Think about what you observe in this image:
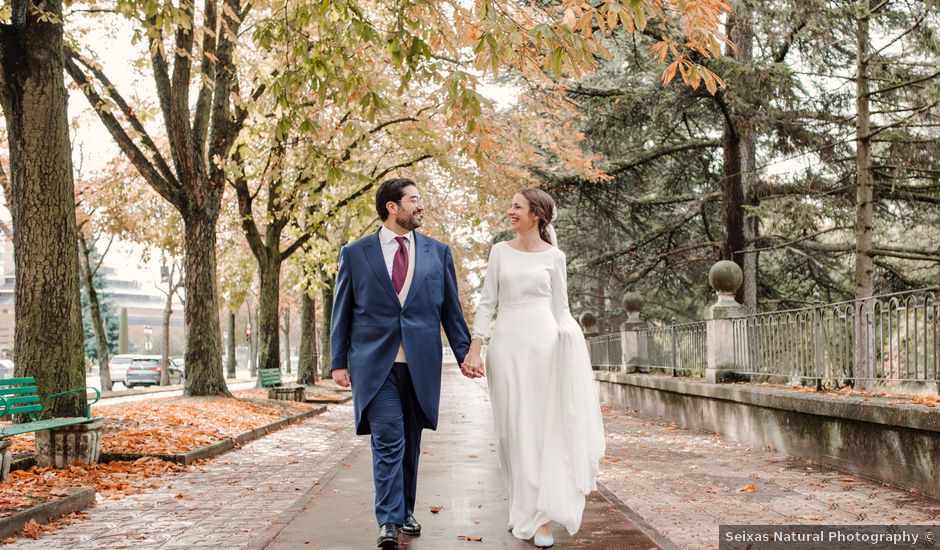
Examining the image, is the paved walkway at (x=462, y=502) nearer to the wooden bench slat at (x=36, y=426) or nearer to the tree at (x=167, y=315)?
the wooden bench slat at (x=36, y=426)

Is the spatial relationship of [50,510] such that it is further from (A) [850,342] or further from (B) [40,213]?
(A) [850,342]

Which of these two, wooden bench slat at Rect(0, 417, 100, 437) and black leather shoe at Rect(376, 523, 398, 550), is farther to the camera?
wooden bench slat at Rect(0, 417, 100, 437)

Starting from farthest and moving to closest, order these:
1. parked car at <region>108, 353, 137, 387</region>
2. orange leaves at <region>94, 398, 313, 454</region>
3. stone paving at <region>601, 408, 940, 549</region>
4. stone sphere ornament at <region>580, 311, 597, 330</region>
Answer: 1. parked car at <region>108, 353, 137, 387</region>
2. stone sphere ornament at <region>580, 311, 597, 330</region>
3. orange leaves at <region>94, 398, 313, 454</region>
4. stone paving at <region>601, 408, 940, 549</region>

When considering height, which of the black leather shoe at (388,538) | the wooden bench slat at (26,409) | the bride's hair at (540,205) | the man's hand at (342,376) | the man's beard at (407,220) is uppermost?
the bride's hair at (540,205)

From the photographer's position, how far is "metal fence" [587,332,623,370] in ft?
72.8

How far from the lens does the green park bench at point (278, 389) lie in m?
20.1

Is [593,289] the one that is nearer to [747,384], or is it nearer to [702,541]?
[747,384]

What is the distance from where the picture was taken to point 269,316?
2292cm

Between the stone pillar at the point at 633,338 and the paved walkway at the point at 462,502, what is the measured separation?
26.7 ft

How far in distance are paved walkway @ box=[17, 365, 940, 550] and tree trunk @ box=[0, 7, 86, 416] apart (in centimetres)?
197

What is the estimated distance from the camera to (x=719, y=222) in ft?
81.1

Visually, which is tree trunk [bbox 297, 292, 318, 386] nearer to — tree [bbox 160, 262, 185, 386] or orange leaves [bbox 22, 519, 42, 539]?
tree [bbox 160, 262, 185, 386]

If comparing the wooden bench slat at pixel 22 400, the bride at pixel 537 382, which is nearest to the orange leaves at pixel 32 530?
the wooden bench slat at pixel 22 400

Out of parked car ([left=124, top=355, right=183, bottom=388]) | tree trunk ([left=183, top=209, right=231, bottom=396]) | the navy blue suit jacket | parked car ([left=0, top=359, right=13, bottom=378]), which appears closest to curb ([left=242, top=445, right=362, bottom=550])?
the navy blue suit jacket
